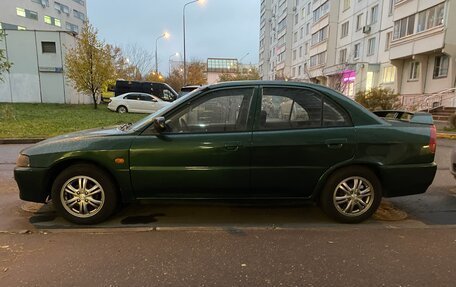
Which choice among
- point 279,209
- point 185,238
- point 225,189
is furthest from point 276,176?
point 185,238

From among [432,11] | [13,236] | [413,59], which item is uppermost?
[432,11]

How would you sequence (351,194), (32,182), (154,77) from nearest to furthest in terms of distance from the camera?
(32,182)
(351,194)
(154,77)

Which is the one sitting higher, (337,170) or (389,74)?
(389,74)

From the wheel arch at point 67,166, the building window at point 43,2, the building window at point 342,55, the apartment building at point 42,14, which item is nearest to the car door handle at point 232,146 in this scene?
the wheel arch at point 67,166

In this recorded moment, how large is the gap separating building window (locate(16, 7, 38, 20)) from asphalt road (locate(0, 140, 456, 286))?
56.5 meters

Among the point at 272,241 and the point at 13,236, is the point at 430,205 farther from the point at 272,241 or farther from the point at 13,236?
the point at 13,236

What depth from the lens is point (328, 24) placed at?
3906cm

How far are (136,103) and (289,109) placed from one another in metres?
19.1

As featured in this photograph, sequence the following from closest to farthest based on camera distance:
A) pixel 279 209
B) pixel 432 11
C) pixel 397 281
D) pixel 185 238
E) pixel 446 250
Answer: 1. pixel 397 281
2. pixel 446 250
3. pixel 185 238
4. pixel 279 209
5. pixel 432 11

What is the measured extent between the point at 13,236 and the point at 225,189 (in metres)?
2.34

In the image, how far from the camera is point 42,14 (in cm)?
5372

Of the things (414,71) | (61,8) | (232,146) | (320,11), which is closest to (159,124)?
(232,146)

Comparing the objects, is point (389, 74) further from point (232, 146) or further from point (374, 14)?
point (232, 146)

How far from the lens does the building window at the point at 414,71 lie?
77.8 feet
